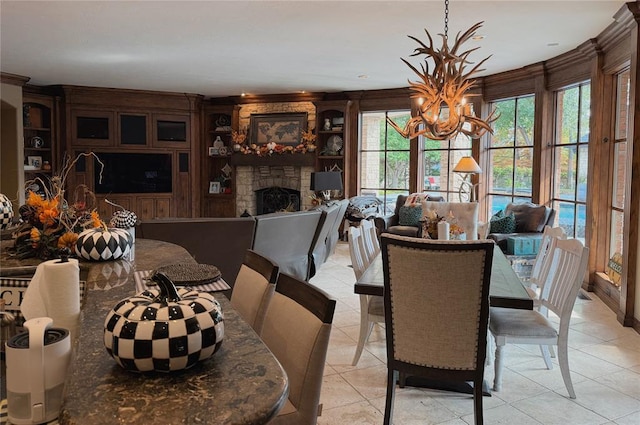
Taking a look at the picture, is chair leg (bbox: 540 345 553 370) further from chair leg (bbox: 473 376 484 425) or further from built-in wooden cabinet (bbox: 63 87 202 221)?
built-in wooden cabinet (bbox: 63 87 202 221)

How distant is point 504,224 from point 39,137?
24.3 ft

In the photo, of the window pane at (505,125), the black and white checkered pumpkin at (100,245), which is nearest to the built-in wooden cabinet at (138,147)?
the window pane at (505,125)

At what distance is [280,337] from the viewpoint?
1609 mm

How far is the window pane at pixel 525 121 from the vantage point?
6992 millimetres

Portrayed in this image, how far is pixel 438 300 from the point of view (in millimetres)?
2387

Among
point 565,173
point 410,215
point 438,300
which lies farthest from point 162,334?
point 410,215

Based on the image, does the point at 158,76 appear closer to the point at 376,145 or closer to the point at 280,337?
the point at 376,145

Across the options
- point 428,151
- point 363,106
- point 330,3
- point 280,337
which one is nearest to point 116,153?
point 363,106

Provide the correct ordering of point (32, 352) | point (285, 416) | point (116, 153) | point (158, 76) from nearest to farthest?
1. point (32, 352)
2. point (285, 416)
3. point (158, 76)
4. point (116, 153)

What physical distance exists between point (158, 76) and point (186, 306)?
7.19 m

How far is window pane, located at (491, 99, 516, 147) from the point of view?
7.36 metres

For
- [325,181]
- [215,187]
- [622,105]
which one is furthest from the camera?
[215,187]

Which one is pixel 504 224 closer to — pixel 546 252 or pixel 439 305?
pixel 546 252

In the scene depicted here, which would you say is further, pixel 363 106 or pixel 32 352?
pixel 363 106
